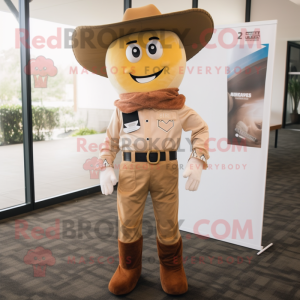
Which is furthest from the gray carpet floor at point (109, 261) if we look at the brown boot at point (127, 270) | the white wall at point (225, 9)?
the white wall at point (225, 9)

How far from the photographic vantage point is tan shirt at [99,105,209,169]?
6.01 ft

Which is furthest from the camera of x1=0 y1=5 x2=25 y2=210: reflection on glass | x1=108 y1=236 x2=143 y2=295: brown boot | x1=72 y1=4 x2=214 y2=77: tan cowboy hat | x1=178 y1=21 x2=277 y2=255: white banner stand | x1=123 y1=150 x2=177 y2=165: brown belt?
x1=0 y1=5 x2=25 y2=210: reflection on glass

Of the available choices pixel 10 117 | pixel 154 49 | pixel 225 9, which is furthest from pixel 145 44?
pixel 225 9

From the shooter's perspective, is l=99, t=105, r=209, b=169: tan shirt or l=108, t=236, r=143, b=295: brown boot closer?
l=99, t=105, r=209, b=169: tan shirt

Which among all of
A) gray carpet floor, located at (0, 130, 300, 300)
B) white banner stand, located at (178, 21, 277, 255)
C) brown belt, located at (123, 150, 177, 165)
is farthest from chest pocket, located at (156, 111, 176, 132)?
gray carpet floor, located at (0, 130, 300, 300)

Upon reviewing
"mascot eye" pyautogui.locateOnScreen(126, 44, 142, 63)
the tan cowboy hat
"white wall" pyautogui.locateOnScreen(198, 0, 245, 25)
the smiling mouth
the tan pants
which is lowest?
the tan pants

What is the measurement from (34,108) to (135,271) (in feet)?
6.41

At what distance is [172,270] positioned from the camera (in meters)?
2.01

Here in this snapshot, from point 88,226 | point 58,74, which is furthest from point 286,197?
point 58,74

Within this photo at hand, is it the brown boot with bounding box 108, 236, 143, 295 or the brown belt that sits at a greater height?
the brown belt

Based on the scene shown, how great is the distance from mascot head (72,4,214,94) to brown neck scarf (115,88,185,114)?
0.14 feet

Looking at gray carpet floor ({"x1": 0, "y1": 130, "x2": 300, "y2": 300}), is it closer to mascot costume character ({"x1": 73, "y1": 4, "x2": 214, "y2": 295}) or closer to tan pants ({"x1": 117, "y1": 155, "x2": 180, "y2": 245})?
mascot costume character ({"x1": 73, "y1": 4, "x2": 214, "y2": 295})

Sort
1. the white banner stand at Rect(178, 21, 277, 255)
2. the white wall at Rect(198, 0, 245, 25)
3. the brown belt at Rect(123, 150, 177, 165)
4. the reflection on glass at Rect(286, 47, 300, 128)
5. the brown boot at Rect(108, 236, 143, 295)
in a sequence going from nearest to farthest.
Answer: the brown belt at Rect(123, 150, 177, 165)
the brown boot at Rect(108, 236, 143, 295)
the white banner stand at Rect(178, 21, 277, 255)
the white wall at Rect(198, 0, 245, 25)
the reflection on glass at Rect(286, 47, 300, 128)

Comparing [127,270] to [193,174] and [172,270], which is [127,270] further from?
[193,174]
